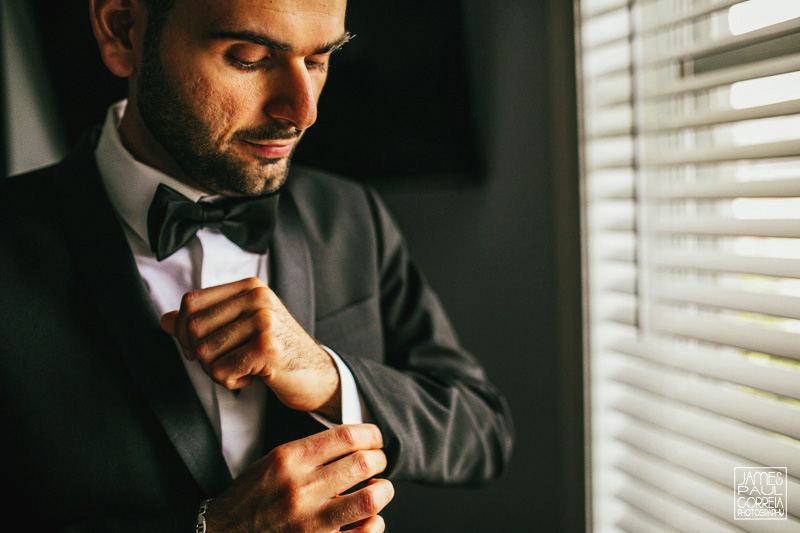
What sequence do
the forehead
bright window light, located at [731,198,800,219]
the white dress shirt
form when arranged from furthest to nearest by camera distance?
bright window light, located at [731,198,800,219] < the white dress shirt < the forehead

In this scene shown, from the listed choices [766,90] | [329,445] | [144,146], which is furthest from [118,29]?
[766,90]

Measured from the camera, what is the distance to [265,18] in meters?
0.54

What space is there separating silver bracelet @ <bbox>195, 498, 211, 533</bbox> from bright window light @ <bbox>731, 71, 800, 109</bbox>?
0.85 metres

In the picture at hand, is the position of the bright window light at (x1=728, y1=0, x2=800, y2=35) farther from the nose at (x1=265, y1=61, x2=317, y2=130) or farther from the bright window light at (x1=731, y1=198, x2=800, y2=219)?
the nose at (x1=265, y1=61, x2=317, y2=130)

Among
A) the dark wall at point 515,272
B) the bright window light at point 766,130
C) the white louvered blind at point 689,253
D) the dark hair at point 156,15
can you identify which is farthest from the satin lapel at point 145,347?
the bright window light at point 766,130

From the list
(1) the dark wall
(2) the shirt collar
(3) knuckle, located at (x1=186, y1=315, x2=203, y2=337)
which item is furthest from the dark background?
(3) knuckle, located at (x1=186, y1=315, x2=203, y2=337)

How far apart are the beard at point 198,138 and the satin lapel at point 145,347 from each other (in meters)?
0.13

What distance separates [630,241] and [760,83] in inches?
13.1

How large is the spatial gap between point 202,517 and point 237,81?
1.52 feet

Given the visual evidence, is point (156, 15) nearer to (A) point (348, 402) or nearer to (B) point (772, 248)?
(A) point (348, 402)

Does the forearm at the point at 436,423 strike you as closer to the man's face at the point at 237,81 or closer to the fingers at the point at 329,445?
the fingers at the point at 329,445

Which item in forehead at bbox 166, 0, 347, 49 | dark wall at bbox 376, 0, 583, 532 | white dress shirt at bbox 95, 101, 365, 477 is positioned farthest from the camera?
dark wall at bbox 376, 0, 583, 532

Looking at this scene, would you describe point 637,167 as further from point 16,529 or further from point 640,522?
point 16,529

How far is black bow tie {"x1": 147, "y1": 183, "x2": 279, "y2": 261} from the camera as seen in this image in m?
0.64
